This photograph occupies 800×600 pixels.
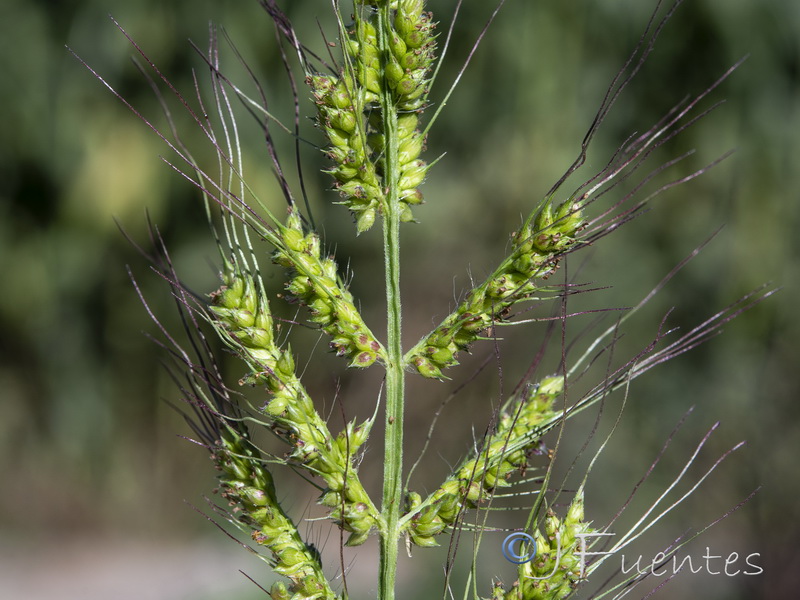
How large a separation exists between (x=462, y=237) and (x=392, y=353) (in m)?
3.27

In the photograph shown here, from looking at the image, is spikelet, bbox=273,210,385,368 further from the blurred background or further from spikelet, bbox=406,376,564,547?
the blurred background

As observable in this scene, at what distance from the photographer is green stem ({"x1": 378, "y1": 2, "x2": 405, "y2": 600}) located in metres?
0.80

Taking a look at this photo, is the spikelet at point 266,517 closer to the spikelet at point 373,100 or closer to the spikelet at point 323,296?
the spikelet at point 323,296

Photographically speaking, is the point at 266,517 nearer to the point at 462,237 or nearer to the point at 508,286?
the point at 508,286

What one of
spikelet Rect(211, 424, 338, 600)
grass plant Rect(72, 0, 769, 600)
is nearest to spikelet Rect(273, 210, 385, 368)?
grass plant Rect(72, 0, 769, 600)

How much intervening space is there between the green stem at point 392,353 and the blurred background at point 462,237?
218 centimetres

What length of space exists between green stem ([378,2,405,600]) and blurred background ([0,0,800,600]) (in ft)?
7.15

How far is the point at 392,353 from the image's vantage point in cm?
82

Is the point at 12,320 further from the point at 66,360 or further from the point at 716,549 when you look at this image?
the point at 716,549

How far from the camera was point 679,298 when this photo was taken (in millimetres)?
3828

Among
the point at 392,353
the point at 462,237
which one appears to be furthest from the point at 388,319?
the point at 462,237

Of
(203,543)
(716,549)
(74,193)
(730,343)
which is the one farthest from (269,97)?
(716,549)

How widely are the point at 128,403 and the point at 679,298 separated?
316cm

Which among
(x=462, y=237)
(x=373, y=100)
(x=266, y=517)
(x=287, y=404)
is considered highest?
(x=462, y=237)
